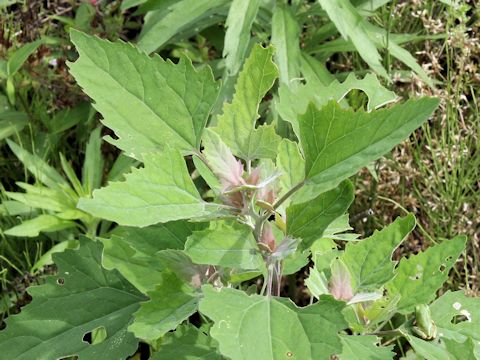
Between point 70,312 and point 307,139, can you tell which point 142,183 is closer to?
point 307,139

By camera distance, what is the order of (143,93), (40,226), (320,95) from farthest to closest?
(40,226) < (320,95) < (143,93)

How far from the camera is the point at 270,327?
31.8 inches

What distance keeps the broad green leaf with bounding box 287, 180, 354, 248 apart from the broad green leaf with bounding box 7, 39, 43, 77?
1.31 metres

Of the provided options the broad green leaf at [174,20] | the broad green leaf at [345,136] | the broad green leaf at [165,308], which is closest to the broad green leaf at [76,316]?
the broad green leaf at [165,308]

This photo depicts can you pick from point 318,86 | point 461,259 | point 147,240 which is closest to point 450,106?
point 461,259

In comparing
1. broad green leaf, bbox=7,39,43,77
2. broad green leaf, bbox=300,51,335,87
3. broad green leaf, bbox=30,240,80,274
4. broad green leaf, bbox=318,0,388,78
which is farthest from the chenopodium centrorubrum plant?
broad green leaf, bbox=7,39,43,77

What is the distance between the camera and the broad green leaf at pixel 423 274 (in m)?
0.99

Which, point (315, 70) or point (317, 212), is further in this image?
point (315, 70)

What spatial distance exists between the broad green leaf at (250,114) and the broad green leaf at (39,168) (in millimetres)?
1100

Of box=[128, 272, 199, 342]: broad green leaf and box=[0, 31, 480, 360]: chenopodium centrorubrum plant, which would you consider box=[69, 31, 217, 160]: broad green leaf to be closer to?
box=[0, 31, 480, 360]: chenopodium centrorubrum plant

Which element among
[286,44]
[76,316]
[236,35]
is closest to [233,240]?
[76,316]

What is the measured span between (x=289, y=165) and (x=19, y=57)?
4.23 ft

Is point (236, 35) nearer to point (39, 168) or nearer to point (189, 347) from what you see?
point (39, 168)

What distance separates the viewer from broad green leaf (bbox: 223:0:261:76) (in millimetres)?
1761
